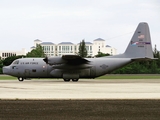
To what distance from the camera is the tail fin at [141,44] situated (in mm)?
44000

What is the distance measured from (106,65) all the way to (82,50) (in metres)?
103

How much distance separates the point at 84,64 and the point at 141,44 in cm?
738

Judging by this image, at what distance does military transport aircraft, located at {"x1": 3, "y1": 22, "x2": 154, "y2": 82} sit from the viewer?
4328 centimetres

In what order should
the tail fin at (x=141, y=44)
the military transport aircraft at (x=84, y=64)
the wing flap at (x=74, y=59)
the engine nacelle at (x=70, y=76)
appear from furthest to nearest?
1. the tail fin at (x=141, y=44)
2. the engine nacelle at (x=70, y=76)
3. the military transport aircraft at (x=84, y=64)
4. the wing flap at (x=74, y=59)

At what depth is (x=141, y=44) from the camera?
44156mm
